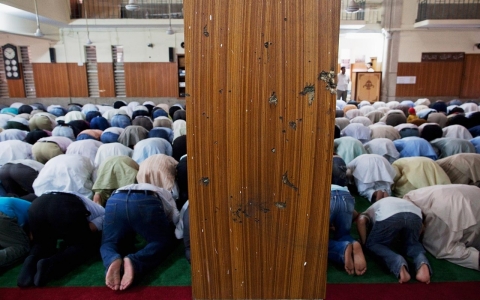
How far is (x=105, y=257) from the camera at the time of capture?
11.1ft

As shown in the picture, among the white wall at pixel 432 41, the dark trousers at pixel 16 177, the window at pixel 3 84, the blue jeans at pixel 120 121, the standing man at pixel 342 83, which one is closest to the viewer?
the dark trousers at pixel 16 177

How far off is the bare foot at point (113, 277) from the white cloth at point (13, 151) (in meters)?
3.85

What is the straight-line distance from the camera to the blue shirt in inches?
147

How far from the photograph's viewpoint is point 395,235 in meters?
3.68

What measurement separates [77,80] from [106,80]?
138cm

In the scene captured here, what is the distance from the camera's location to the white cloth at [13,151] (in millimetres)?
5945

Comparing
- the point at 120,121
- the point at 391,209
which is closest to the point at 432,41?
the point at 120,121

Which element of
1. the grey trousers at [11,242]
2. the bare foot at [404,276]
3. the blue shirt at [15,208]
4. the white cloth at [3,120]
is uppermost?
the white cloth at [3,120]

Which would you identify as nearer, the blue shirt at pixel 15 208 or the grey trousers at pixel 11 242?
the grey trousers at pixel 11 242

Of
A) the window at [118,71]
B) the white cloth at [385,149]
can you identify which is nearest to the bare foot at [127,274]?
the white cloth at [385,149]

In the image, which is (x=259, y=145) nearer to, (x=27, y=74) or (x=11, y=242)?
(x=11, y=242)

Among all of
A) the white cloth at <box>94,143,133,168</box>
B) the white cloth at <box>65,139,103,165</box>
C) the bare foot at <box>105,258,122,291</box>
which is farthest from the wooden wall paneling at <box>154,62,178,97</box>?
the bare foot at <box>105,258,122,291</box>

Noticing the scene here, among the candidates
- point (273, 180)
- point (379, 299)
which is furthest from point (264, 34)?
point (379, 299)

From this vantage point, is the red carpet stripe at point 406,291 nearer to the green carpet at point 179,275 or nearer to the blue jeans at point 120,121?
the green carpet at point 179,275
